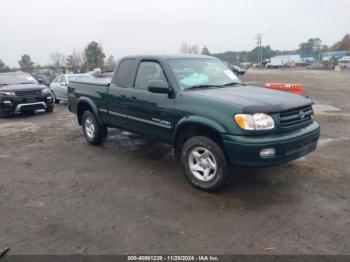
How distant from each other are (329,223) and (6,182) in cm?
469

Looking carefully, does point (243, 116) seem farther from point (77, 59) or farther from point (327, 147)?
point (77, 59)

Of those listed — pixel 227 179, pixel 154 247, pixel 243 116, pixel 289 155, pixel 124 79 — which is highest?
pixel 124 79

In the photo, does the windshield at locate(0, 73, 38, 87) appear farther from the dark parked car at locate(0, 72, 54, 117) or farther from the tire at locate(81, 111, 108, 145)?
the tire at locate(81, 111, 108, 145)

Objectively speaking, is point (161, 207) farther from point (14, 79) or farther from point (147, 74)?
point (14, 79)

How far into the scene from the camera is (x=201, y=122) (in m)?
4.54

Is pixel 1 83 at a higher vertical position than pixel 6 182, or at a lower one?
higher

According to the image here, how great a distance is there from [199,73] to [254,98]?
48.3 inches

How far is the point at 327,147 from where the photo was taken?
682 cm

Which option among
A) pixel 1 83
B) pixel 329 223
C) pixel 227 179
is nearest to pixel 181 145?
pixel 227 179

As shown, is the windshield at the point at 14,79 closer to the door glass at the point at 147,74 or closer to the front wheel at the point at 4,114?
the front wheel at the point at 4,114

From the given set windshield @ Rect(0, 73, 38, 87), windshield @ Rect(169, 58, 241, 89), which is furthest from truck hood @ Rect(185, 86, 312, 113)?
windshield @ Rect(0, 73, 38, 87)

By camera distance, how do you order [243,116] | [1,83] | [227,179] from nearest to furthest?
[243,116], [227,179], [1,83]

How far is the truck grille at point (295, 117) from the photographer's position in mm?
4387

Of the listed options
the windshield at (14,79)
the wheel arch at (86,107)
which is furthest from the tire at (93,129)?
the windshield at (14,79)
